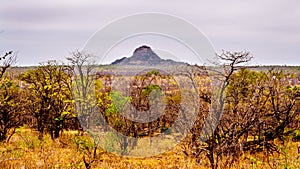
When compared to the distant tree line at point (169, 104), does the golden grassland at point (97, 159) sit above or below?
below

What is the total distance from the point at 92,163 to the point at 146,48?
3259 mm

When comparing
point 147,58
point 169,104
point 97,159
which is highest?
point 147,58

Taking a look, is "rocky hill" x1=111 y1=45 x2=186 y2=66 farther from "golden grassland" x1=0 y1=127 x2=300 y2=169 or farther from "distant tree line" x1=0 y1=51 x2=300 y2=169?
"golden grassland" x1=0 y1=127 x2=300 y2=169

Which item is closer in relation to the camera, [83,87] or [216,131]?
[216,131]

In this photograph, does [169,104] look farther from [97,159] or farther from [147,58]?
[97,159]

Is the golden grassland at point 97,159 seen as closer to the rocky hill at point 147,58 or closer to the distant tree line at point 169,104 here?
the distant tree line at point 169,104

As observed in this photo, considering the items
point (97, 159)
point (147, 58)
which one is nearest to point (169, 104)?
point (147, 58)

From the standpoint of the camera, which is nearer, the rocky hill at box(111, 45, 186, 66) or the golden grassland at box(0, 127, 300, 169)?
the golden grassland at box(0, 127, 300, 169)

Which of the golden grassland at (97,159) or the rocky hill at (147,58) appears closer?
the golden grassland at (97,159)

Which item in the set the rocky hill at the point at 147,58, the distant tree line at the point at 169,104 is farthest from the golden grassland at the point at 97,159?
the rocky hill at the point at 147,58

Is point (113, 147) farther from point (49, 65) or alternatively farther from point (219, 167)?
point (49, 65)

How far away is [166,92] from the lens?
14383mm

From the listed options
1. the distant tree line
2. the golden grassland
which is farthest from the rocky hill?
the golden grassland

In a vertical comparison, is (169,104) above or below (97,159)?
above
